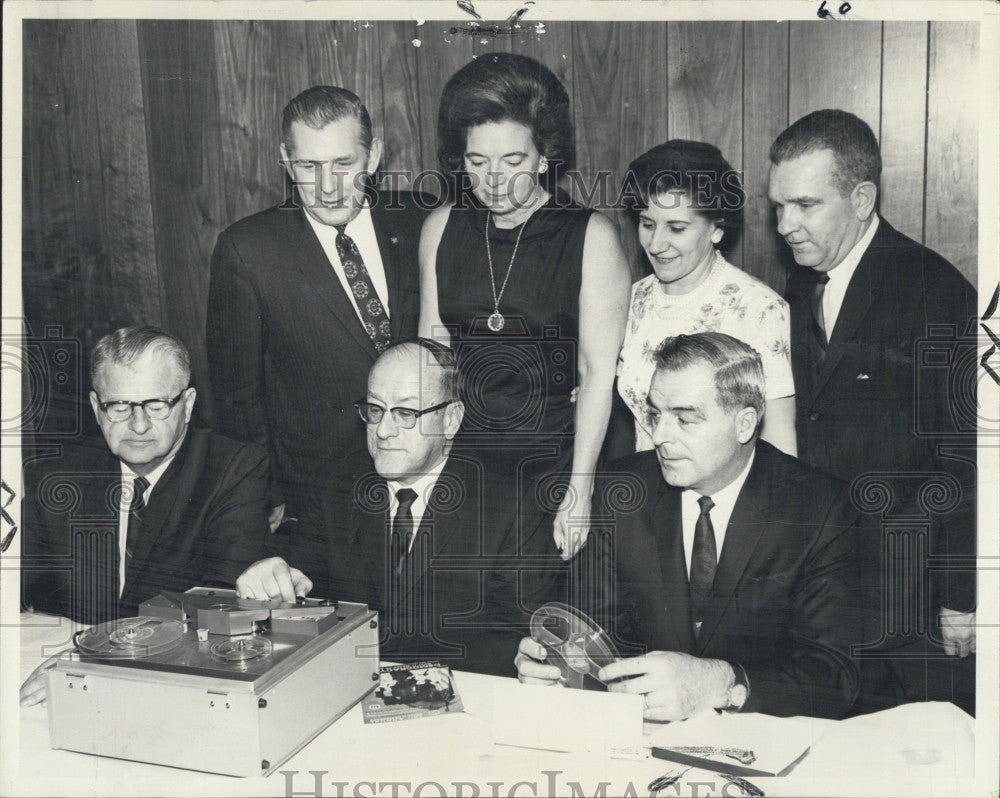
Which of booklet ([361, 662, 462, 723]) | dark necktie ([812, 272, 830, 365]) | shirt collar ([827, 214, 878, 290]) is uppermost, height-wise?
shirt collar ([827, 214, 878, 290])

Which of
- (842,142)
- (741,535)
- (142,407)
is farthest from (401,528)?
(842,142)

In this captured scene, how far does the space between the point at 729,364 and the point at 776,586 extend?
0.54m

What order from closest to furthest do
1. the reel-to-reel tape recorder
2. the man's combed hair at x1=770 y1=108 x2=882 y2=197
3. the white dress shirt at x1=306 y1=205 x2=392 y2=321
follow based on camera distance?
the reel-to-reel tape recorder, the man's combed hair at x1=770 y1=108 x2=882 y2=197, the white dress shirt at x1=306 y1=205 x2=392 y2=321

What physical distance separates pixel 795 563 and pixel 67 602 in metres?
1.82

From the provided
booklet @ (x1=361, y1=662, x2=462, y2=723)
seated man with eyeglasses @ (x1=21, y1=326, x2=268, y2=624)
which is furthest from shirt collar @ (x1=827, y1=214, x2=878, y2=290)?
seated man with eyeglasses @ (x1=21, y1=326, x2=268, y2=624)

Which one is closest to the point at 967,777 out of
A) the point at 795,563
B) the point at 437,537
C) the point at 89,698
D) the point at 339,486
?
the point at 795,563

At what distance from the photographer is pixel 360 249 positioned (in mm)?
2654

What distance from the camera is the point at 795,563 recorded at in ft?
8.53

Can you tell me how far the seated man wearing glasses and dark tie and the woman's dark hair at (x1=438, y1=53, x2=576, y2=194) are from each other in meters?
0.53

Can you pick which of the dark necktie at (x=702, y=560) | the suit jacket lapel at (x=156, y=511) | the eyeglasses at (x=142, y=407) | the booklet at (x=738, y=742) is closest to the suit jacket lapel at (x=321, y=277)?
the eyeglasses at (x=142, y=407)

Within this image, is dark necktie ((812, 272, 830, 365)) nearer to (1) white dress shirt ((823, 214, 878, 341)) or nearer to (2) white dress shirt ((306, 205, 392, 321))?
(1) white dress shirt ((823, 214, 878, 341))

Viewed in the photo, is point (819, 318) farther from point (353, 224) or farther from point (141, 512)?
point (141, 512)

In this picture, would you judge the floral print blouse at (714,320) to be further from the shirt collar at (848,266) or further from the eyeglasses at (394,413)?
the eyeglasses at (394,413)

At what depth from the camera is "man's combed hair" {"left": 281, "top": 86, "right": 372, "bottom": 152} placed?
8.50 feet
